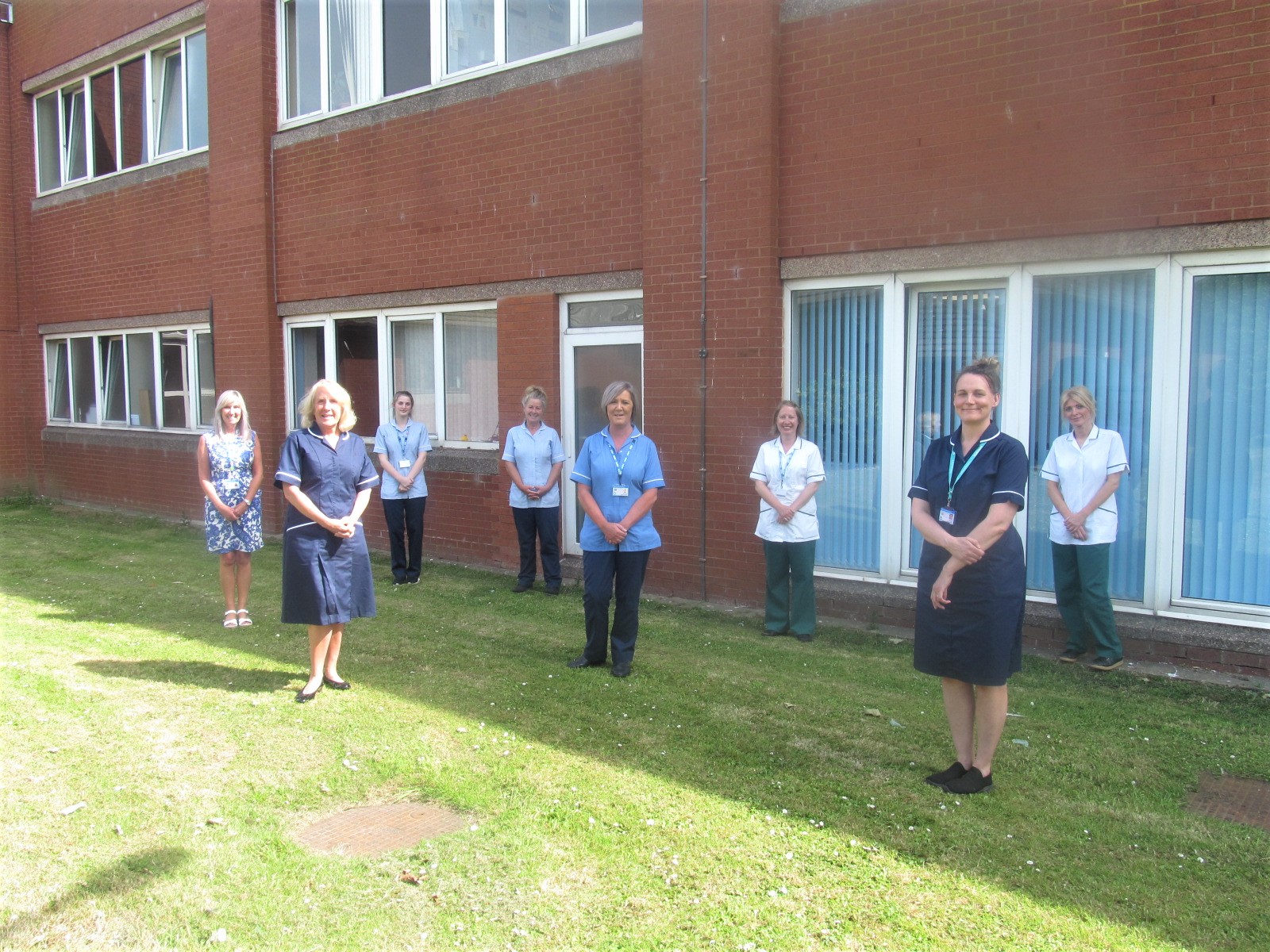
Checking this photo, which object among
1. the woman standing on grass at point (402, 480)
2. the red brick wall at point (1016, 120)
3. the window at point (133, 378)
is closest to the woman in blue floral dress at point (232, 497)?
the woman standing on grass at point (402, 480)

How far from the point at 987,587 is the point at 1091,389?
10.9ft

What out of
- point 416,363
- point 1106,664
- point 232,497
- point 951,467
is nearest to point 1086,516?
point 1106,664

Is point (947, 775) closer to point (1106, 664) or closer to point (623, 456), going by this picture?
point (1106, 664)

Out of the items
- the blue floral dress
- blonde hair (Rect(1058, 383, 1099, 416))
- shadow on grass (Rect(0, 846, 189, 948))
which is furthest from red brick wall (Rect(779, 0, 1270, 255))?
shadow on grass (Rect(0, 846, 189, 948))

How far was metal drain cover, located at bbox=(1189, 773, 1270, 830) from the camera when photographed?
457cm

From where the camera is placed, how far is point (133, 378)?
15.3 m

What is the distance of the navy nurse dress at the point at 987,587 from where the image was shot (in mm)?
4480

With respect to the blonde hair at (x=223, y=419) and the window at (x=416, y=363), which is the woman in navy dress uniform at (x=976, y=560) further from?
the window at (x=416, y=363)

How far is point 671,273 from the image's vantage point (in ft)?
28.8

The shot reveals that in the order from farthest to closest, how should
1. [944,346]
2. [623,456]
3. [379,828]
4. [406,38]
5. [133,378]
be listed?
[133,378] → [406,38] → [944,346] → [623,456] → [379,828]

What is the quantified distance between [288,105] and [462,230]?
11.8ft

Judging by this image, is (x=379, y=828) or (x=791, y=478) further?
(x=791, y=478)

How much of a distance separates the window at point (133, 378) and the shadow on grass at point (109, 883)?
10.6 m

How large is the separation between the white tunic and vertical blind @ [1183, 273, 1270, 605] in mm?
534
